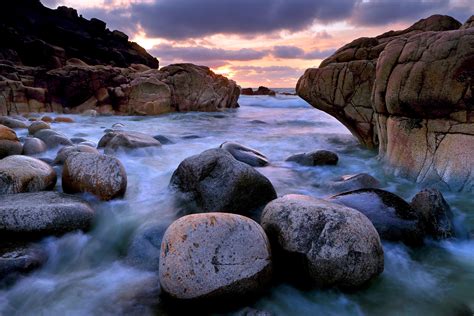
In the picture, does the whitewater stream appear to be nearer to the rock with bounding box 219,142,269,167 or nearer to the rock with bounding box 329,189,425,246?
the rock with bounding box 329,189,425,246

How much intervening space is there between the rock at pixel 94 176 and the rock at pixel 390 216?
116 inches

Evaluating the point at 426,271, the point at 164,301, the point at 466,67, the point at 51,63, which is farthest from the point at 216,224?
the point at 51,63

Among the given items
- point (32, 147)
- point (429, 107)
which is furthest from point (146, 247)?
point (32, 147)

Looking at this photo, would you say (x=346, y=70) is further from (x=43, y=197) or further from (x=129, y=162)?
(x=43, y=197)

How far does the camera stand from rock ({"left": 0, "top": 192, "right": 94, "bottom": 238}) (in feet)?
11.5

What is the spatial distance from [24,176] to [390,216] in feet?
14.9

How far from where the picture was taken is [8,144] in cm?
654

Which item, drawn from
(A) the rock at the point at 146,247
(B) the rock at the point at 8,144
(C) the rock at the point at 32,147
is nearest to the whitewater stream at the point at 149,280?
(A) the rock at the point at 146,247

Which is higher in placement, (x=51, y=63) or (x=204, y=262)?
(x=51, y=63)

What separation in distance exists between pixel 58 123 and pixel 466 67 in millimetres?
14364

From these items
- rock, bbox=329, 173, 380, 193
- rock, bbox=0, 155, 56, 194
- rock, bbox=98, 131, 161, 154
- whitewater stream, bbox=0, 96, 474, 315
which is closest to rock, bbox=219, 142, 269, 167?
rock, bbox=329, 173, 380, 193

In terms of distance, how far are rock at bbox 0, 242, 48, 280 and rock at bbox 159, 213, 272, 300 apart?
1374 mm

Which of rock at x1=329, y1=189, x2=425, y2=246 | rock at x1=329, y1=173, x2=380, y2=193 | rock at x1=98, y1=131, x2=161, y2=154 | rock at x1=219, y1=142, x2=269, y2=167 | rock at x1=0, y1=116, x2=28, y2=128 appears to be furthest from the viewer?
rock at x1=0, y1=116, x2=28, y2=128

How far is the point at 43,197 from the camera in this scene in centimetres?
404
